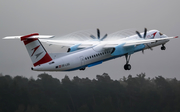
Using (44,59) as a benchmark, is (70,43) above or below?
above

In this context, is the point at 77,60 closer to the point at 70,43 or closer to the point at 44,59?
the point at 44,59

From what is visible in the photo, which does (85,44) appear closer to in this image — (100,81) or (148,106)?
(100,81)

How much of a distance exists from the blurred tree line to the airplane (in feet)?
88.5

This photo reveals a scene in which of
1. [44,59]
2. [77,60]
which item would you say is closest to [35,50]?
[44,59]

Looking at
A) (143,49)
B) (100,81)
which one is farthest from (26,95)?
(143,49)

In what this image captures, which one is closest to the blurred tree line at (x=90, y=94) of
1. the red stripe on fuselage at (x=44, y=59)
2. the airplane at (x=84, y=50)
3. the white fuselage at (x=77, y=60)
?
the airplane at (x=84, y=50)

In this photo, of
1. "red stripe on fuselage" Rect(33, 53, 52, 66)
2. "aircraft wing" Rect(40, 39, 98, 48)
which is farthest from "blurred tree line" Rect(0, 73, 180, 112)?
"red stripe on fuselage" Rect(33, 53, 52, 66)

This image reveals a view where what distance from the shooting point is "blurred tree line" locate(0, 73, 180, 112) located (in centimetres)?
6444

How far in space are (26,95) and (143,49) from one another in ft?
112

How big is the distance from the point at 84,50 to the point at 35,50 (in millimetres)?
7297

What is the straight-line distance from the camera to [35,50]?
29531 mm

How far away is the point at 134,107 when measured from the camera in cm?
7900

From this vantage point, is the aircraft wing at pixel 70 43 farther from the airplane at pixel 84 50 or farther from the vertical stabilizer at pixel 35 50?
the vertical stabilizer at pixel 35 50

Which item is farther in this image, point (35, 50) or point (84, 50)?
point (84, 50)
